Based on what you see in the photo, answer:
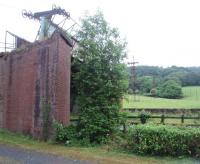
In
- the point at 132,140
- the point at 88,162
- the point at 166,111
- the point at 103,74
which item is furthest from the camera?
the point at 166,111

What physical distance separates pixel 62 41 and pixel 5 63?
554cm

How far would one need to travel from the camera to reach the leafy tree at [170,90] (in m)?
72.8

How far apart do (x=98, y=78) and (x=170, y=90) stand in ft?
193

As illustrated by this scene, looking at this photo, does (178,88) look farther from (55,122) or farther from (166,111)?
(55,122)

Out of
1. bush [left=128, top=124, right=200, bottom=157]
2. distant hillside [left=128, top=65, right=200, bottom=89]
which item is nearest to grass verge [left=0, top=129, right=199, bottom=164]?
bush [left=128, top=124, right=200, bottom=157]

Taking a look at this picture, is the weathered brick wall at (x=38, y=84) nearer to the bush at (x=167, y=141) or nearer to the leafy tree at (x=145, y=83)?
the bush at (x=167, y=141)

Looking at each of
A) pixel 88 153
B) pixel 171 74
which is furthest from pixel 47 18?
pixel 171 74

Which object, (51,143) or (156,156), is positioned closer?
(156,156)

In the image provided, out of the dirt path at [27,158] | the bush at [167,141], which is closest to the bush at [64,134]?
the dirt path at [27,158]

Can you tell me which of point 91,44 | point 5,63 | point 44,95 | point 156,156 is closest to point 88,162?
point 156,156

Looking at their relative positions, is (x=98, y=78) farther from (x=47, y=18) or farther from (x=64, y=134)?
(x=47, y=18)

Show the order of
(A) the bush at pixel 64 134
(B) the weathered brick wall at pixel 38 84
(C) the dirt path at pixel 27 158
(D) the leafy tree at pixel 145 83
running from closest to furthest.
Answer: (C) the dirt path at pixel 27 158, (A) the bush at pixel 64 134, (B) the weathered brick wall at pixel 38 84, (D) the leafy tree at pixel 145 83

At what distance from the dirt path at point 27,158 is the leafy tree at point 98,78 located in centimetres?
337

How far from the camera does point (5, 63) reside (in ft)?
71.5
